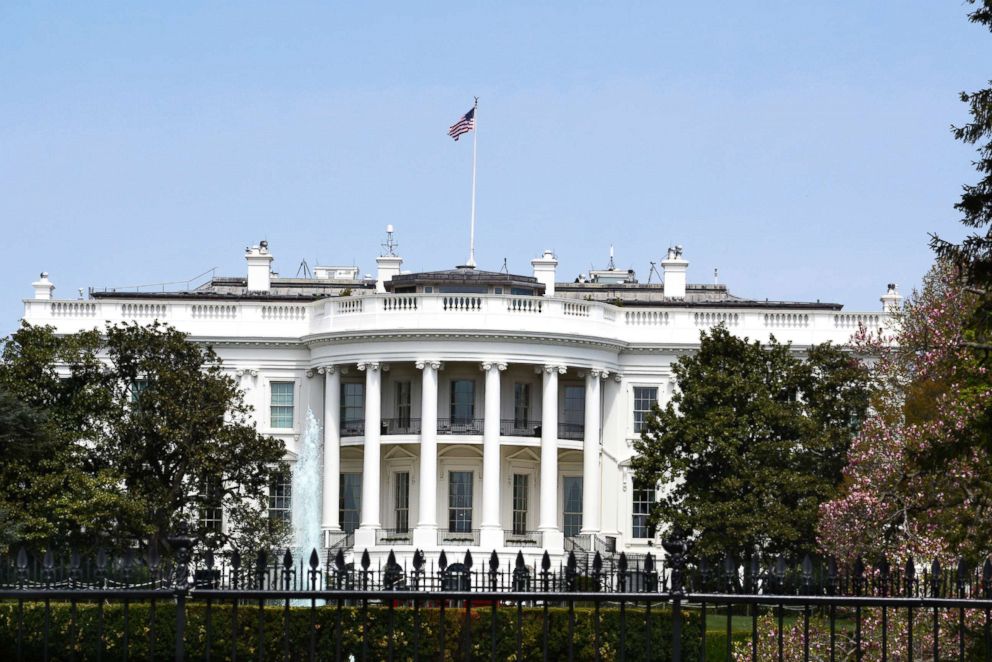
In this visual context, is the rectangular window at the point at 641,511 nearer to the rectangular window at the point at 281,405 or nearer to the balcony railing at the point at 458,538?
the balcony railing at the point at 458,538

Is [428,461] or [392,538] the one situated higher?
[428,461]

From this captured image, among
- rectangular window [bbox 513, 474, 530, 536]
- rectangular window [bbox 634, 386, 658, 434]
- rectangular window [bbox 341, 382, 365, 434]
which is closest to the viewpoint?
rectangular window [bbox 513, 474, 530, 536]

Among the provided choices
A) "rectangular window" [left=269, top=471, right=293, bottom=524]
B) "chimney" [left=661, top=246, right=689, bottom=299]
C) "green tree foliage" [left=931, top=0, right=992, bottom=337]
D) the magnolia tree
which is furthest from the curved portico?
"green tree foliage" [left=931, top=0, right=992, bottom=337]

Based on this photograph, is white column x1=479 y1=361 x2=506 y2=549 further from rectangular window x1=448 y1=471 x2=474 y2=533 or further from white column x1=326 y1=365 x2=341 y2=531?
white column x1=326 y1=365 x2=341 y2=531

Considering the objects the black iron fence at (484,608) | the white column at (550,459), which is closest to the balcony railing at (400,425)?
the white column at (550,459)

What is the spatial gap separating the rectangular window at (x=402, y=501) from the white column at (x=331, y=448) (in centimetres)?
202

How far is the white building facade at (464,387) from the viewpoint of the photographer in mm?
68938

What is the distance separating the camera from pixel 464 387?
7119 centimetres

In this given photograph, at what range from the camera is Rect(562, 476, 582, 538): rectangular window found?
7131 cm

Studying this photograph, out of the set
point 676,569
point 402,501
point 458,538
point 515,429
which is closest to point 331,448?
point 402,501

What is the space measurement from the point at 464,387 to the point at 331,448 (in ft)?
16.3

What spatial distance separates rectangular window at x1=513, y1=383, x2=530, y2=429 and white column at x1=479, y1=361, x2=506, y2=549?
7.20 ft

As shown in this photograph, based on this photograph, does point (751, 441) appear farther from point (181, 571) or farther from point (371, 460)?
point (181, 571)

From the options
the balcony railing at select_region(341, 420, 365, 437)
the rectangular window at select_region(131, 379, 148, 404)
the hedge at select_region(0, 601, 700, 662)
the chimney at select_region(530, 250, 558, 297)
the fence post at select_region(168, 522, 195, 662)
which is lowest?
the hedge at select_region(0, 601, 700, 662)
